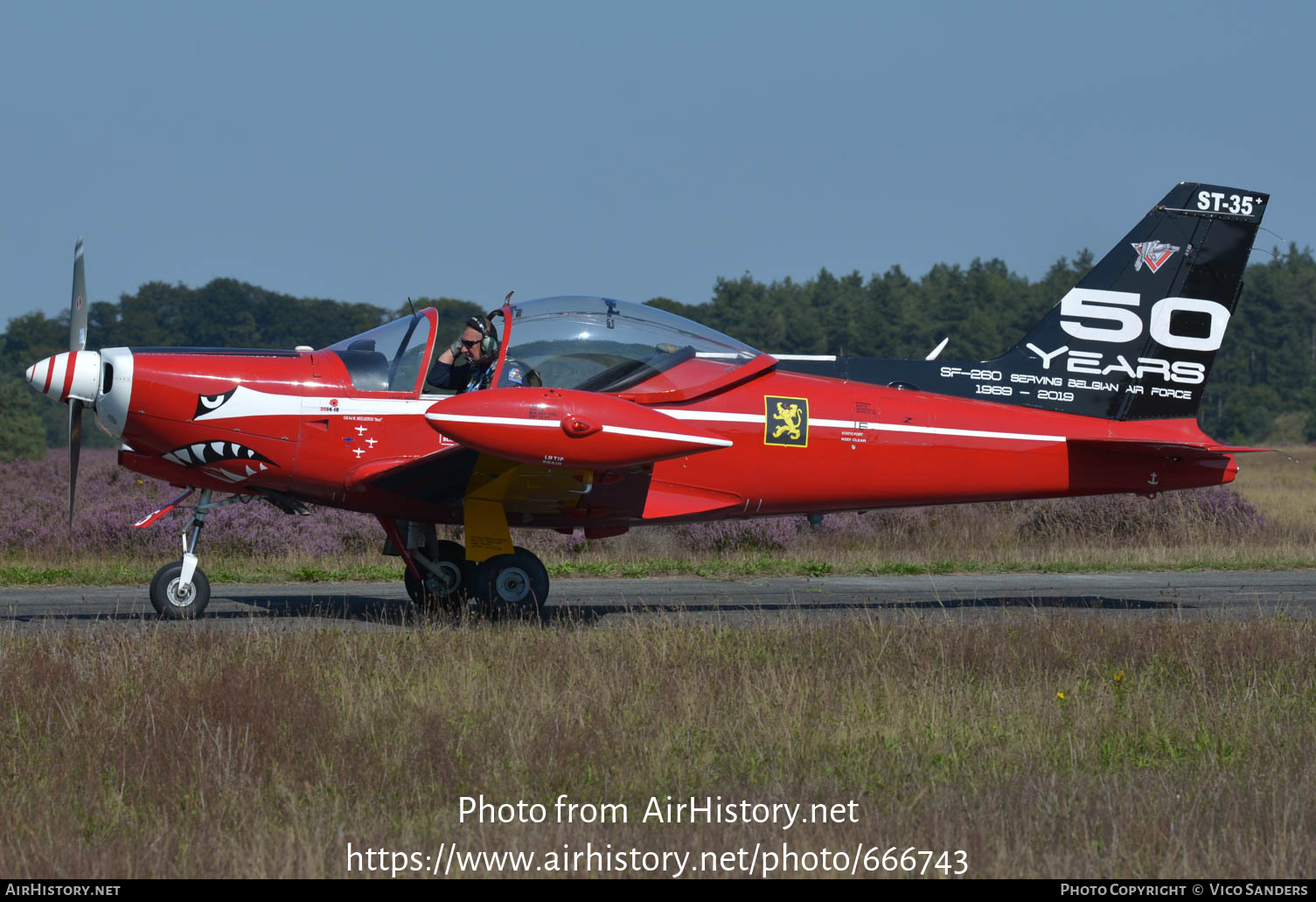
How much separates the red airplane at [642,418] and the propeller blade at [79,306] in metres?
0.03

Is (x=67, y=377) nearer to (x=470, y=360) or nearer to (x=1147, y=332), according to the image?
(x=470, y=360)

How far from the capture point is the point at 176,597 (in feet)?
33.3

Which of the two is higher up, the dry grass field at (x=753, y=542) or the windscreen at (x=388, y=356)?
the windscreen at (x=388, y=356)

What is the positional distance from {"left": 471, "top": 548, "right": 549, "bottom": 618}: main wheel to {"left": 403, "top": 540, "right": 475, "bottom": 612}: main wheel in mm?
977

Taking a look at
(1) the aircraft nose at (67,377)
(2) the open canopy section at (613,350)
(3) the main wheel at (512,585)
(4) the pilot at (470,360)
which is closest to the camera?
(1) the aircraft nose at (67,377)

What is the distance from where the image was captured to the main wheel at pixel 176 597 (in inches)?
398

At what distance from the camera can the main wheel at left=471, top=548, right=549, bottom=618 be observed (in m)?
9.93

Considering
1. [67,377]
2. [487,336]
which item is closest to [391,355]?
[487,336]

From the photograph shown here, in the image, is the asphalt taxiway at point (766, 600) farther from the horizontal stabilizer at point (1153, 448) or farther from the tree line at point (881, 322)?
the tree line at point (881, 322)

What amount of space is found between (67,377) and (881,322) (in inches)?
3544

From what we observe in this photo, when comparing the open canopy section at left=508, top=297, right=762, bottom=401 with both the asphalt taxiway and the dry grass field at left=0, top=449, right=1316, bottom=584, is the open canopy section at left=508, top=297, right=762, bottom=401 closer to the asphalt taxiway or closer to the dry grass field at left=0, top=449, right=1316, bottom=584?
the asphalt taxiway

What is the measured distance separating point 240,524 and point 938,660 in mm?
12991

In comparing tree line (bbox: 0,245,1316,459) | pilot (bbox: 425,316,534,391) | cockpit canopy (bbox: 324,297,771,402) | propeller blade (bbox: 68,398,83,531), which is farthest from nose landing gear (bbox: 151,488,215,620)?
tree line (bbox: 0,245,1316,459)

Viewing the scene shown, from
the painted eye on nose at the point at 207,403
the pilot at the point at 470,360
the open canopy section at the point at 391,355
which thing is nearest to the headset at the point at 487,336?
the pilot at the point at 470,360
